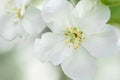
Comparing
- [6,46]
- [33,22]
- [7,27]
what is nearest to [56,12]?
[33,22]

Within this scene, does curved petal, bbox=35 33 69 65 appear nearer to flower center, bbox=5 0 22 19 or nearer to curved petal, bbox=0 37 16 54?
flower center, bbox=5 0 22 19

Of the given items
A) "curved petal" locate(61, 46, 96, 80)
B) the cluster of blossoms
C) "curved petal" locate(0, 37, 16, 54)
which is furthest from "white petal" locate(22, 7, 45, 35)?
"curved petal" locate(0, 37, 16, 54)

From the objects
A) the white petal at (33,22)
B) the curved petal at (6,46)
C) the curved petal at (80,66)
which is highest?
the white petal at (33,22)

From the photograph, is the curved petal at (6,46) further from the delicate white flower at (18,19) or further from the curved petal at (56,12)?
the curved petal at (56,12)

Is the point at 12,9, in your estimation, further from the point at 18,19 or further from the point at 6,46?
the point at 6,46

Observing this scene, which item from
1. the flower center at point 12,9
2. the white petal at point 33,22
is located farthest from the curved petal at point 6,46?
the white petal at point 33,22
